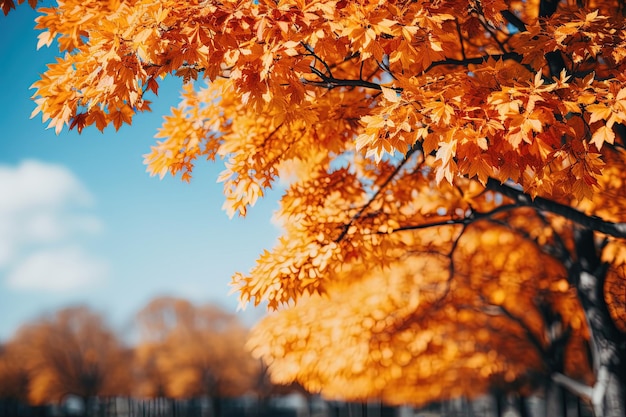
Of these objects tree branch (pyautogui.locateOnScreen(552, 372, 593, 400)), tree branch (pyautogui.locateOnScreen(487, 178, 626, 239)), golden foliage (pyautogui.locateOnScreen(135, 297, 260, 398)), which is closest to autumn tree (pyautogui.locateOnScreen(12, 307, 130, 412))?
golden foliage (pyautogui.locateOnScreen(135, 297, 260, 398))

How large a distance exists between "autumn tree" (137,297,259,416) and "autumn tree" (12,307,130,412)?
400 cm

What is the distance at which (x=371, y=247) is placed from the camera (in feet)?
22.4

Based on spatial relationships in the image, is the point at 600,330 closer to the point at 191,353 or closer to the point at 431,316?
the point at 431,316

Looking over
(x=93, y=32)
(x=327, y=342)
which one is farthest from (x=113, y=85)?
(x=327, y=342)

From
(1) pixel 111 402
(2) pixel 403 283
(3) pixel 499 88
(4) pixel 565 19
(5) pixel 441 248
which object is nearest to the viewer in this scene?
(3) pixel 499 88

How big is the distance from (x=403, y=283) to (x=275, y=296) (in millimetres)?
5834

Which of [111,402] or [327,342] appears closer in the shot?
[327,342]

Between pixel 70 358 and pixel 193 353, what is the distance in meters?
11.7

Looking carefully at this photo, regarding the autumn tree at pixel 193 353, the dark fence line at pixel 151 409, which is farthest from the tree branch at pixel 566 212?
the autumn tree at pixel 193 353

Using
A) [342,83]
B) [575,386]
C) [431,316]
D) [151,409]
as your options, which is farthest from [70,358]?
[342,83]

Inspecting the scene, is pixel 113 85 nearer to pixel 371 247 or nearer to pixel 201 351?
pixel 371 247

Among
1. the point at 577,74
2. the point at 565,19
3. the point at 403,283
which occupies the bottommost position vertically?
the point at 403,283

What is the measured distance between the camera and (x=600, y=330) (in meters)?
8.41

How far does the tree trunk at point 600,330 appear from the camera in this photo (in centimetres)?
836
